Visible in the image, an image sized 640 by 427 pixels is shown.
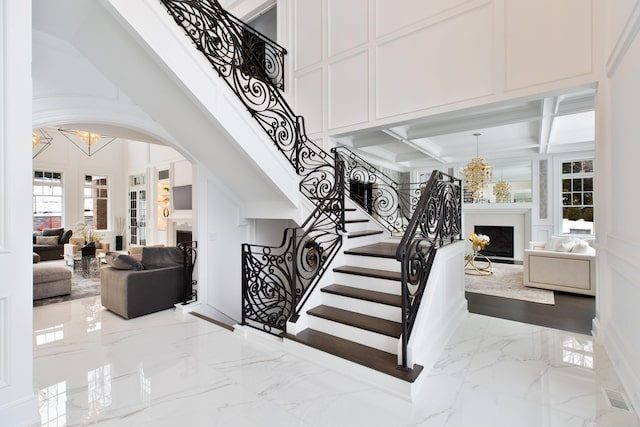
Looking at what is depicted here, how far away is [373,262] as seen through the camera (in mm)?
3316

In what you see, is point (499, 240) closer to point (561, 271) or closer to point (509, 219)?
point (509, 219)

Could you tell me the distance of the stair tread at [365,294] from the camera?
2.74 meters

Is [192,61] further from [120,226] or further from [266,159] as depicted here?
[120,226]

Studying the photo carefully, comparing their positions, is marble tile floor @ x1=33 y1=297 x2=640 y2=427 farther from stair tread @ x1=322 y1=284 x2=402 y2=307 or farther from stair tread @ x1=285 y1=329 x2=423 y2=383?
stair tread @ x1=322 y1=284 x2=402 y2=307

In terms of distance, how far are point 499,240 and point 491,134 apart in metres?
3.40

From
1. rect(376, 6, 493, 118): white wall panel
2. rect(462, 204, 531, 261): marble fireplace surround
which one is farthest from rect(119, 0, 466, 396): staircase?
rect(462, 204, 531, 261): marble fireplace surround

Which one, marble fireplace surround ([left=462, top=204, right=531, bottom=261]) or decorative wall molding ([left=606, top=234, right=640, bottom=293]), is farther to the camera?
marble fireplace surround ([left=462, top=204, right=531, bottom=261])

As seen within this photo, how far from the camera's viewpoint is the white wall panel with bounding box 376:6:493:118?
3240 millimetres

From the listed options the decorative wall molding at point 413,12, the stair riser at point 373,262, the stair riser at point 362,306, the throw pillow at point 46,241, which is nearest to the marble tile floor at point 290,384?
the stair riser at point 362,306

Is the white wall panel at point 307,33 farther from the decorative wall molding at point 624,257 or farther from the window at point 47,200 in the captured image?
the window at point 47,200

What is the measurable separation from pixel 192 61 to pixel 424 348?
323 centimetres

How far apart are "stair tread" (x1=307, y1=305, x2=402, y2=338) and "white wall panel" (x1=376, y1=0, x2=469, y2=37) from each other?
3.54m

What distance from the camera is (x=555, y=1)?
2873mm

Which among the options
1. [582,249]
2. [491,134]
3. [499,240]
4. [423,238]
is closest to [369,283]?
[423,238]
